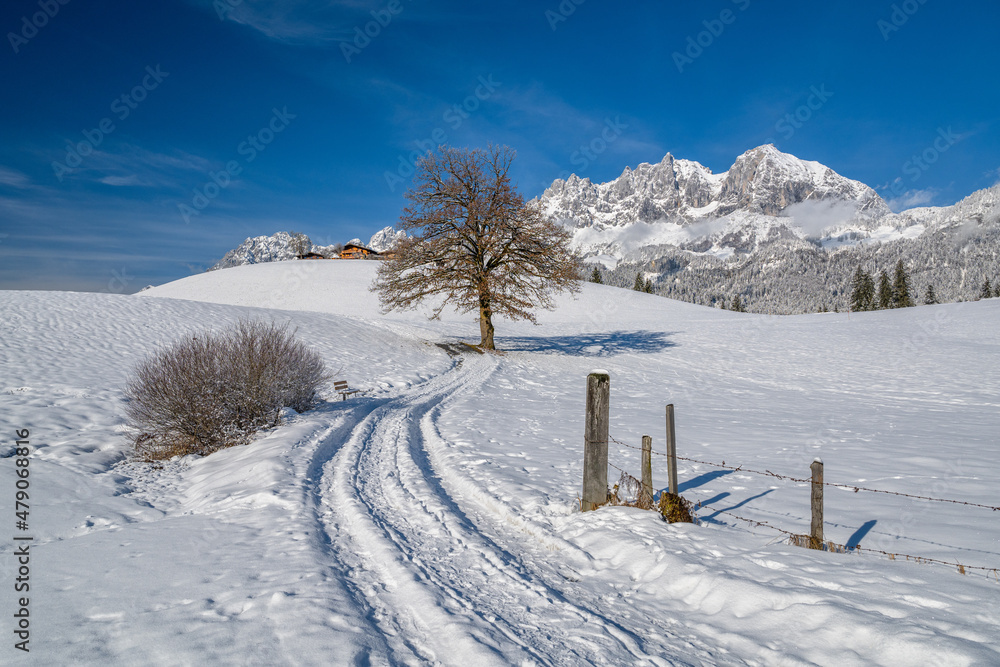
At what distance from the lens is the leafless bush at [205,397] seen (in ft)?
28.8

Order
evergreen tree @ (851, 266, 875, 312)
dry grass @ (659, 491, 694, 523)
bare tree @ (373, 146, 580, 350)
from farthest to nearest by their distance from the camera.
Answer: evergreen tree @ (851, 266, 875, 312)
bare tree @ (373, 146, 580, 350)
dry grass @ (659, 491, 694, 523)

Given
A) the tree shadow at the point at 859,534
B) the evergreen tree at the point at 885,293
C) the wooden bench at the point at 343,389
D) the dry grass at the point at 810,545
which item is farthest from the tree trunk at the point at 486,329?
the evergreen tree at the point at 885,293

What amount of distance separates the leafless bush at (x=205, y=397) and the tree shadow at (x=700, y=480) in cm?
813

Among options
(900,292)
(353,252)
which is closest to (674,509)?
(900,292)

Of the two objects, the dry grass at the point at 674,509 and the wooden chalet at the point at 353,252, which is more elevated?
the wooden chalet at the point at 353,252

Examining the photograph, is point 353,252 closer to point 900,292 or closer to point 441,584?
point 900,292

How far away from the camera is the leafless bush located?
8773mm

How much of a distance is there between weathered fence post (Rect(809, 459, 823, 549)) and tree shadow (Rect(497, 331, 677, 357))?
2105cm

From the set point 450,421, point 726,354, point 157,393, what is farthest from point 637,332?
point 157,393

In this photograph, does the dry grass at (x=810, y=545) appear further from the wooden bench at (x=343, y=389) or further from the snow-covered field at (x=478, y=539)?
the wooden bench at (x=343, y=389)

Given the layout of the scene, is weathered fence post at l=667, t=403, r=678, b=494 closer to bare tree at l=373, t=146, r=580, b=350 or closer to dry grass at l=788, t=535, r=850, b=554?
dry grass at l=788, t=535, r=850, b=554

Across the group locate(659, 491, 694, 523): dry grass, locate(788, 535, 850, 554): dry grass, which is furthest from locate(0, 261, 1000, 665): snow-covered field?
locate(659, 491, 694, 523): dry grass

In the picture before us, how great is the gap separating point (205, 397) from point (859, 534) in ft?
35.4

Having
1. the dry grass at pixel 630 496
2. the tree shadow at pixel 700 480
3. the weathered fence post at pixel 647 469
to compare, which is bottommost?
the tree shadow at pixel 700 480
